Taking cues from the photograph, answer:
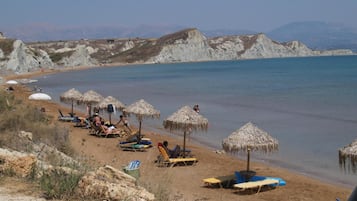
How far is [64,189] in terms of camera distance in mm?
5684

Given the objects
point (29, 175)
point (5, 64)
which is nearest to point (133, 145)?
point (29, 175)

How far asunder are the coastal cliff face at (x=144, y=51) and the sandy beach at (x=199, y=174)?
61.7 metres

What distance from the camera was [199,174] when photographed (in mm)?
13055

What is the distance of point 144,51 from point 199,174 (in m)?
141

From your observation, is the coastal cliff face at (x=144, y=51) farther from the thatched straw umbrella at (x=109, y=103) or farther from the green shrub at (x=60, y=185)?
the green shrub at (x=60, y=185)

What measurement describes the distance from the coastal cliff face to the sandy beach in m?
61.7

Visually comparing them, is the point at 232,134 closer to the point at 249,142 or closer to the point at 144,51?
the point at 249,142

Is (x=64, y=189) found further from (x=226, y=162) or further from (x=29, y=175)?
(x=226, y=162)

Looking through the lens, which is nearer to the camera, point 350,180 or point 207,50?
point 350,180

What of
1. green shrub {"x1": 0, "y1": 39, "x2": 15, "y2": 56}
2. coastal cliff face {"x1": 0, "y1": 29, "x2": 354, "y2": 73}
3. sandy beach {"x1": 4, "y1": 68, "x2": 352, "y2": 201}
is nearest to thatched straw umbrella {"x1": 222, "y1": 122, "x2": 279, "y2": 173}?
sandy beach {"x1": 4, "y1": 68, "x2": 352, "y2": 201}

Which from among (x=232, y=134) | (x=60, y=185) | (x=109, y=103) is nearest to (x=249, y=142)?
(x=232, y=134)

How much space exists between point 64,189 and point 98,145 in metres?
11.3

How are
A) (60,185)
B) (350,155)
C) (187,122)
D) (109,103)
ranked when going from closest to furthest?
1. (60,185)
2. (350,155)
3. (187,122)
4. (109,103)

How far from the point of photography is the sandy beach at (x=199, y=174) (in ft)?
35.3
